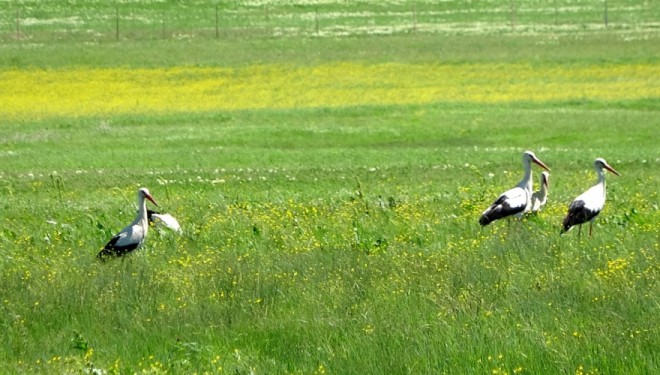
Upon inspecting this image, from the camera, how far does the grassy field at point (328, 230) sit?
386 inches

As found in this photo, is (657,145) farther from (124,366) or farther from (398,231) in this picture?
(124,366)

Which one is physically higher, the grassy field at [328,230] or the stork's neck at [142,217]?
the stork's neck at [142,217]

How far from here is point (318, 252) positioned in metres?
13.1

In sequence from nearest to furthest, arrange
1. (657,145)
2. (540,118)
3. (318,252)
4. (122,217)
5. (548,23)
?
(318,252) → (122,217) → (657,145) → (540,118) → (548,23)

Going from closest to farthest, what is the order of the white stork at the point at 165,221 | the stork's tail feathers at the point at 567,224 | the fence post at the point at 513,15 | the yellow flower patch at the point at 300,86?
the stork's tail feathers at the point at 567,224, the white stork at the point at 165,221, the yellow flower patch at the point at 300,86, the fence post at the point at 513,15

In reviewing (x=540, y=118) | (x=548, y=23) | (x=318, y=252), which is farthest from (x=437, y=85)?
(x=318, y=252)

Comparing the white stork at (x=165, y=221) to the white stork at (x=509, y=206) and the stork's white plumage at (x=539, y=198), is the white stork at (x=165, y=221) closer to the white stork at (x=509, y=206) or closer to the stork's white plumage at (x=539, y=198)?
the white stork at (x=509, y=206)

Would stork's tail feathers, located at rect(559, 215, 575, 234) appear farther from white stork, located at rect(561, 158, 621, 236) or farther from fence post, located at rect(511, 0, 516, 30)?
fence post, located at rect(511, 0, 516, 30)

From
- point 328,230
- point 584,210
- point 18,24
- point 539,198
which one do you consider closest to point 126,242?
point 328,230

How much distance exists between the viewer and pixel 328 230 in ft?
50.5

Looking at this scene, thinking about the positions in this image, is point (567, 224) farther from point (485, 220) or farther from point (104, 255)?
point (104, 255)

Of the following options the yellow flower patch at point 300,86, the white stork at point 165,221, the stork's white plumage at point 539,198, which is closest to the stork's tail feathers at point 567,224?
the stork's white plumage at point 539,198

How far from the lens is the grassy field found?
9797 mm

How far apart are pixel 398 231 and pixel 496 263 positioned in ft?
9.93
